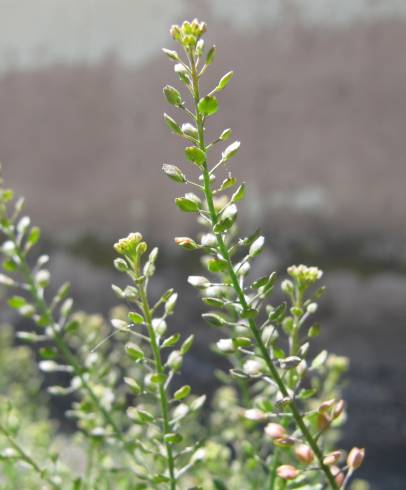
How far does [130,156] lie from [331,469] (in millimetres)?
1270

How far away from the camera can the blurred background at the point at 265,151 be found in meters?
1.27

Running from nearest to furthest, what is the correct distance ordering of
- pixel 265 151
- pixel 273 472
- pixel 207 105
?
pixel 207 105 → pixel 273 472 → pixel 265 151

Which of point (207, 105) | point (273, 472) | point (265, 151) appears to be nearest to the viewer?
point (207, 105)

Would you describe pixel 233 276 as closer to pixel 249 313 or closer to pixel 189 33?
pixel 249 313

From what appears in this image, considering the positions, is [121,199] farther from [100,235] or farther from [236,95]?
[236,95]

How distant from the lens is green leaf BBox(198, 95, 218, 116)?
320 millimetres

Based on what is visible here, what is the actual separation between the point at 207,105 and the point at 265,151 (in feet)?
3.54

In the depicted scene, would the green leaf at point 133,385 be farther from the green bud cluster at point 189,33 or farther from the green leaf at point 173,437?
the green bud cluster at point 189,33

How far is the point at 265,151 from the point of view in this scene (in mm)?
1387

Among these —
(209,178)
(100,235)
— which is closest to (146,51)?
(100,235)

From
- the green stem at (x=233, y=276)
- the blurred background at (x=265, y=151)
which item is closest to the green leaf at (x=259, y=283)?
the green stem at (x=233, y=276)

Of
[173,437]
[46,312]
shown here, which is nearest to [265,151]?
[46,312]

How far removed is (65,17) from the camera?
66.9 inches

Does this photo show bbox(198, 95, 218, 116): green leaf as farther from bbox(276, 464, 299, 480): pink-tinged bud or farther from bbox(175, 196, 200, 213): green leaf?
bbox(276, 464, 299, 480): pink-tinged bud
